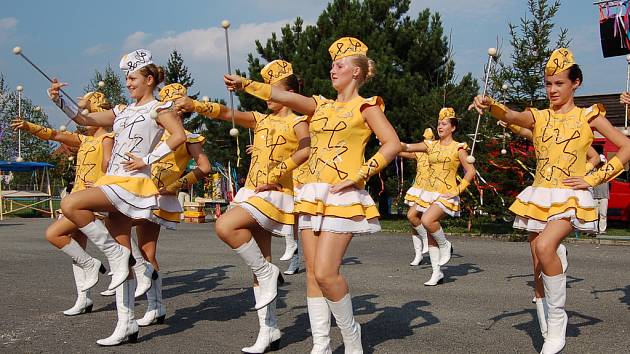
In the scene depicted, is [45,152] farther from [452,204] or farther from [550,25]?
[452,204]

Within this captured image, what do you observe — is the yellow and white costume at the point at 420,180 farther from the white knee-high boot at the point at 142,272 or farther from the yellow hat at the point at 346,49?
the yellow hat at the point at 346,49

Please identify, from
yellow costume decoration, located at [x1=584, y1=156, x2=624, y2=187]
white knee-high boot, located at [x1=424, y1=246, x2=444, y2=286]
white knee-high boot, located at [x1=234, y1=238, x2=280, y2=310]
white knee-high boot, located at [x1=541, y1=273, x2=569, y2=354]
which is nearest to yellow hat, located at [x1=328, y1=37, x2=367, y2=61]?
white knee-high boot, located at [x1=234, y1=238, x2=280, y2=310]

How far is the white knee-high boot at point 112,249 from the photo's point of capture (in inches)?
201

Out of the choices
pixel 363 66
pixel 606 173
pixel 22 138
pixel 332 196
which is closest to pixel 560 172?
pixel 606 173

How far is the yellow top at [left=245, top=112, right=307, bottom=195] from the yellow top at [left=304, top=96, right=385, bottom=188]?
2.88 ft

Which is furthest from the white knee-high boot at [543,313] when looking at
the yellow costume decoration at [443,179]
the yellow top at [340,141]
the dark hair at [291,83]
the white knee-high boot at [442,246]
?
the yellow costume decoration at [443,179]

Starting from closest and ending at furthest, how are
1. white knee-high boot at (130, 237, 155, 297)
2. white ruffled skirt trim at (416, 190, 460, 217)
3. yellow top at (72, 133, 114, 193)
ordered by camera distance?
white knee-high boot at (130, 237, 155, 297) → yellow top at (72, 133, 114, 193) → white ruffled skirt trim at (416, 190, 460, 217)

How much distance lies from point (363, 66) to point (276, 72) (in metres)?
1.14

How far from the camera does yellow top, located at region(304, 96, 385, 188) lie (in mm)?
4598

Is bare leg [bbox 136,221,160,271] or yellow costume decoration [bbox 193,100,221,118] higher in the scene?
yellow costume decoration [bbox 193,100,221,118]

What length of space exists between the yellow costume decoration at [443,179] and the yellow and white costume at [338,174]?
16.3ft

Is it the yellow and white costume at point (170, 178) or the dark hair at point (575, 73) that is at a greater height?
the dark hair at point (575, 73)

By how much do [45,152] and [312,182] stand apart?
34072mm

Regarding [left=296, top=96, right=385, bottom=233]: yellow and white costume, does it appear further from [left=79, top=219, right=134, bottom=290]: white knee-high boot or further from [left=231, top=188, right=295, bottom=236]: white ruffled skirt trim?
[left=79, top=219, right=134, bottom=290]: white knee-high boot
